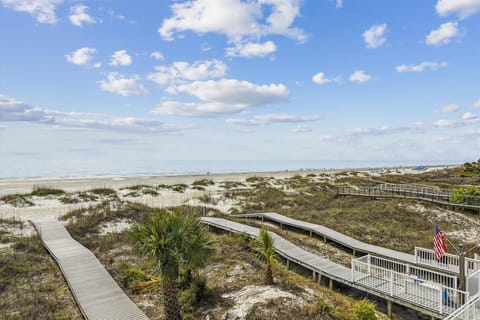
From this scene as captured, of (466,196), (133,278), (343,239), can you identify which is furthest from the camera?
(466,196)

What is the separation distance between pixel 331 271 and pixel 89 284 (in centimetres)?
1052

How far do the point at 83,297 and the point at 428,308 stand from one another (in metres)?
12.3

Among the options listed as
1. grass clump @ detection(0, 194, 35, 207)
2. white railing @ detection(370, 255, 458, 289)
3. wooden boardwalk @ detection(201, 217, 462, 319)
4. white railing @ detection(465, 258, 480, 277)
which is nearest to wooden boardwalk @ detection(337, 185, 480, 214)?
white railing @ detection(465, 258, 480, 277)

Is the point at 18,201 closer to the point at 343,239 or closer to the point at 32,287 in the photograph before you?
the point at 32,287

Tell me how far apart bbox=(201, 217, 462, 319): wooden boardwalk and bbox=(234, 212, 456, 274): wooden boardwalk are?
338 centimetres

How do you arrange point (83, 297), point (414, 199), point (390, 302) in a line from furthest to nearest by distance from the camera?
point (414, 199)
point (390, 302)
point (83, 297)

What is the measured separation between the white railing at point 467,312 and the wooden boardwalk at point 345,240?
14.6ft

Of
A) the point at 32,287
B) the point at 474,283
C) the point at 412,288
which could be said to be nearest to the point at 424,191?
the point at 474,283

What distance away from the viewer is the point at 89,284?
12.1 m

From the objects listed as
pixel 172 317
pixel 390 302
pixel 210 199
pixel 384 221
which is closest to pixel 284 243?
pixel 390 302

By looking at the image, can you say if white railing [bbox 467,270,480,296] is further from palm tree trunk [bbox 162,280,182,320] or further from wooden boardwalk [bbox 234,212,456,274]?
palm tree trunk [bbox 162,280,182,320]

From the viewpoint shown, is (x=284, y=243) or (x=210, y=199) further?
(x=210, y=199)

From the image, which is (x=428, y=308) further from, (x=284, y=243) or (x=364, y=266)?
(x=284, y=243)

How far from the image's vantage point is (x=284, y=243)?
18781mm
